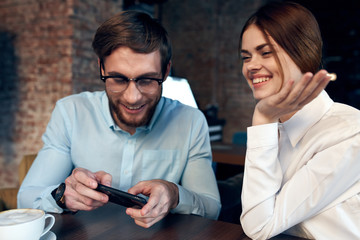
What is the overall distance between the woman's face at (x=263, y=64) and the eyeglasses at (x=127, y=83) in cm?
40

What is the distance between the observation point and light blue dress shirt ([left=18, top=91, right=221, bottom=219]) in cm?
135

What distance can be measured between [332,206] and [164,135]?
0.78 m

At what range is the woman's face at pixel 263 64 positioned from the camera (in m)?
1.04

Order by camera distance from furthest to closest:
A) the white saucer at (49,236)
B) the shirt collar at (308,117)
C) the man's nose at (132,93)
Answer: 1. the man's nose at (132,93)
2. the shirt collar at (308,117)
3. the white saucer at (49,236)

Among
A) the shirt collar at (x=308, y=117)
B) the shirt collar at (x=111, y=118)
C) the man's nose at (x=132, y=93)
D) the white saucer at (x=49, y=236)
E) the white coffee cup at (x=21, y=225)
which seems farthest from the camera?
the shirt collar at (x=111, y=118)

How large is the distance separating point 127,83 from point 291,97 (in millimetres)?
701

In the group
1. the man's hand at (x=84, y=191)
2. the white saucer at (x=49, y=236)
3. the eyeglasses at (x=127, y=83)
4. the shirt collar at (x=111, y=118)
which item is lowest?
the white saucer at (x=49, y=236)

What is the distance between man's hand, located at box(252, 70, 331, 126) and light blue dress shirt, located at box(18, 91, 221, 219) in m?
0.49

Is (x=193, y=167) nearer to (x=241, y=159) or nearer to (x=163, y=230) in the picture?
(x=163, y=230)

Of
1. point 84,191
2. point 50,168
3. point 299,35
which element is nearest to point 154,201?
point 84,191

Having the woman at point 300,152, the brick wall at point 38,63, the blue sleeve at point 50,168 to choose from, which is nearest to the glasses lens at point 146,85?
the blue sleeve at point 50,168

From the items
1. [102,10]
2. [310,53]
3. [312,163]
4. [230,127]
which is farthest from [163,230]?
[230,127]

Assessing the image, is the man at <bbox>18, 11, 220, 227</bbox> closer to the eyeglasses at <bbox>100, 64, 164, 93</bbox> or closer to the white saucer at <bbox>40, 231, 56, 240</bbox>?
the eyeglasses at <bbox>100, 64, 164, 93</bbox>

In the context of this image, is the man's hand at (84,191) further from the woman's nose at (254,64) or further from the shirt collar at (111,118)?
the woman's nose at (254,64)
